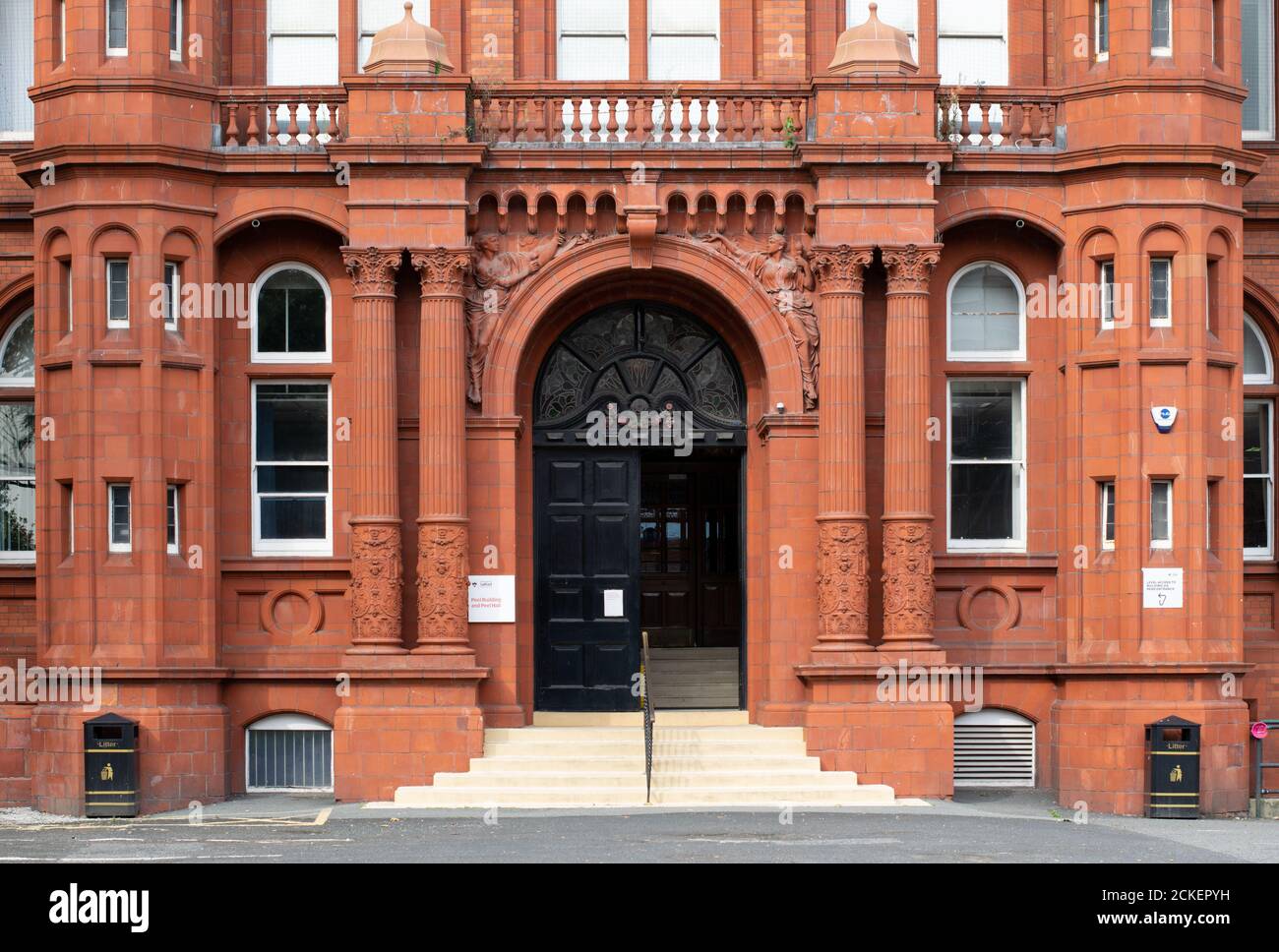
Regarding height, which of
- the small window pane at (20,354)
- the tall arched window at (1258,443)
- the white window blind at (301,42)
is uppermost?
the white window blind at (301,42)

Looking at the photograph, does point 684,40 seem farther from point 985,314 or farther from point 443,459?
point 443,459

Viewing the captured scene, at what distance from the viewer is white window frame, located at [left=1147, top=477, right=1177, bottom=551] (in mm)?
24297

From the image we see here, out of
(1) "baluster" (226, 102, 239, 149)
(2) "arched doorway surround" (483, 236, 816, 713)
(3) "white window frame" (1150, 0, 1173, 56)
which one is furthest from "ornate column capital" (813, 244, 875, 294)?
(1) "baluster" (226, 102, 239, 149)

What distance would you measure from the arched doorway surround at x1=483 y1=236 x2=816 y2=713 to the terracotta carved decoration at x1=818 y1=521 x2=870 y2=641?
1.04 m

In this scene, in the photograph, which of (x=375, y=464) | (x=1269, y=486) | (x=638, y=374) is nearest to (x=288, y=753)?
(x=375, y=464)

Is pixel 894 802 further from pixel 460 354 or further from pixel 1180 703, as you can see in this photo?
pixel 460 354

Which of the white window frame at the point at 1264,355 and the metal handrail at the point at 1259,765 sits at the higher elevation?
the white window frame at the point at 1264,355

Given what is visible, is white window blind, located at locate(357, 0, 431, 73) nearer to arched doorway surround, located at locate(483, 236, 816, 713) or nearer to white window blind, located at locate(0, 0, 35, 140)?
arched doorway surround, located at locate(483, 236, 816, 713)

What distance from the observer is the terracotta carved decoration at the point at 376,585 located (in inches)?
958

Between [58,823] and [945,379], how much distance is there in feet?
37.3

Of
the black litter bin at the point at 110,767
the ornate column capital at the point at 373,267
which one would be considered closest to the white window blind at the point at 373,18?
the ornate column capital at the point at 373,267

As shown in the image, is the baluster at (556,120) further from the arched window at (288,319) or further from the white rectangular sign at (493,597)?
the white rectangular sign at (493,597)

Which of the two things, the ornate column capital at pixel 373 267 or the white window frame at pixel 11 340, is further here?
the white window frame at pixel 11 340

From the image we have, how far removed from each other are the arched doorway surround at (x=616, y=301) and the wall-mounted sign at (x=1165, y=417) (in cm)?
409
